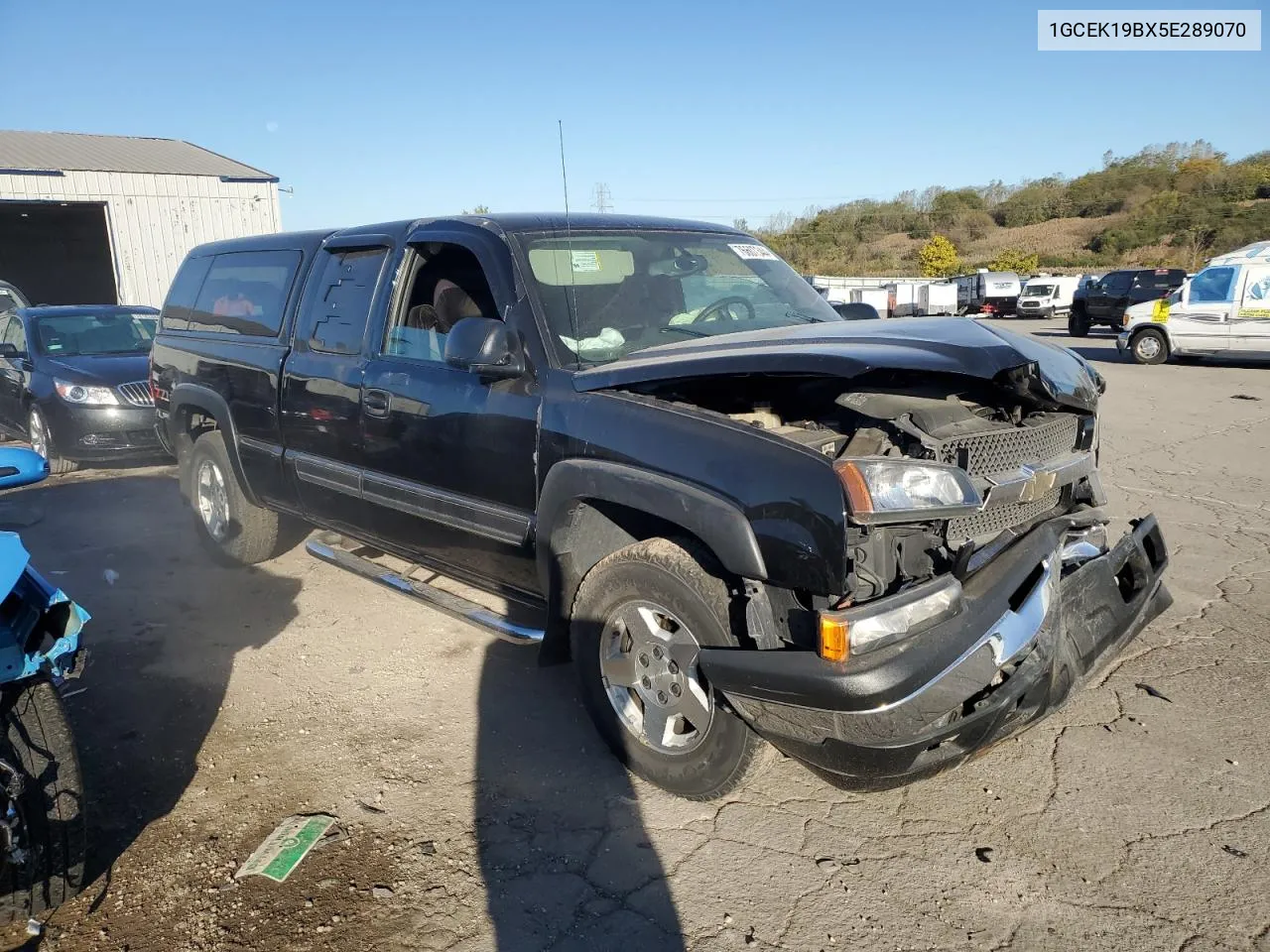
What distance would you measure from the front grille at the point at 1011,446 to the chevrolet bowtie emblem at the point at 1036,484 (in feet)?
0.22

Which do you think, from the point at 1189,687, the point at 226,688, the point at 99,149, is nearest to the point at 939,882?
the point at 1189,687

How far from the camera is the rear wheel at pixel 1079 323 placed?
24.4 metres

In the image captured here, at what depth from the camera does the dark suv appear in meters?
24.2

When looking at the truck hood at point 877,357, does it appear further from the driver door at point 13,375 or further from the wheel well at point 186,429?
the driver door at point 13,375

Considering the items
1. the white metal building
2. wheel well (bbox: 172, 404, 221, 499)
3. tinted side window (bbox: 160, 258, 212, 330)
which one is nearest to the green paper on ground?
wheel well (bbox: 172, 404, 221, 499)

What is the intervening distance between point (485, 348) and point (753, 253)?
5.95 feet

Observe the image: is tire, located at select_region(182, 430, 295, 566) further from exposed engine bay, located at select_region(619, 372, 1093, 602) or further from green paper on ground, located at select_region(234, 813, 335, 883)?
exposed engine bay, located at select_region(619, 372, 1093, 602)

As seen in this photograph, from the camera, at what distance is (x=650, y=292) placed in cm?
396

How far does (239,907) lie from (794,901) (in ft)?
5.47

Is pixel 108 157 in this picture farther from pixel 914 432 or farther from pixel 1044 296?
pixel 1044 296

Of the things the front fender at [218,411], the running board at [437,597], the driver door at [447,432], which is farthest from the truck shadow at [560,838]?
the front fender at [218,411]

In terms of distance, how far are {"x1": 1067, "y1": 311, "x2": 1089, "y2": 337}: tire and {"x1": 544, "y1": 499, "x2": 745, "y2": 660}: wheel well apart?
80.9ft

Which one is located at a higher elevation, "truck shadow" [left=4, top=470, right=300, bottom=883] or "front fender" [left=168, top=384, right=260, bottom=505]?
"front fender" [left=168, top=384, right=260, bottom=505]

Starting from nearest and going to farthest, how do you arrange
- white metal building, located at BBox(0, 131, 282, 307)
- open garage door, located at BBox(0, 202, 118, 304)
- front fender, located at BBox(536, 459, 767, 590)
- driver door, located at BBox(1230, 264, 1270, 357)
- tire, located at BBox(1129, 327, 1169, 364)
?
front fender, located at BBox(536, 459, 767, 590) < driver door, located at BBox(1230, 264, 1270, 357) < tire, located at BBox(1129, 327, 1169, 364) < white metal building, located at BBox(0, 131, 282, 307) < open garage door, located at BBox(0, 202, 118, 304)
